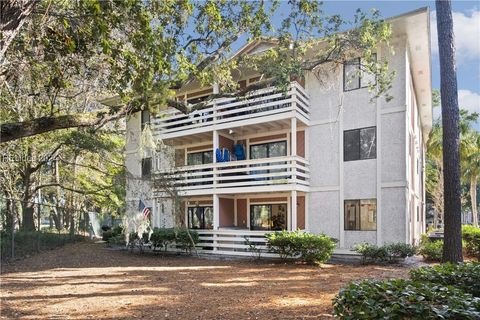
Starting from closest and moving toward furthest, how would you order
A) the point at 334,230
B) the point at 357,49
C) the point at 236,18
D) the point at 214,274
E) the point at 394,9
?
the point at 236,18 → the point at 214,274 → the point at 357,49 → the point at 394,9 → the point at 334,230

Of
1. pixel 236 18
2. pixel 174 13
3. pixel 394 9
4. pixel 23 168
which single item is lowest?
pixel 23 168

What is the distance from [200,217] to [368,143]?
9771mm

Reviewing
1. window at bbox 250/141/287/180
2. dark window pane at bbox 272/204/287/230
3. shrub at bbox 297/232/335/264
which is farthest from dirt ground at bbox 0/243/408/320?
window at bbox 250/141/287/180

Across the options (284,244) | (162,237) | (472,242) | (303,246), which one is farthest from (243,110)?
(472,242)

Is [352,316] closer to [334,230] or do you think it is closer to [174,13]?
[174,13]

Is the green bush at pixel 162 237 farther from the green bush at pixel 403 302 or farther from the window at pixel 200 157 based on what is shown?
the green bush at pixel 403 302

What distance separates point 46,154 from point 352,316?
21249 millimetres

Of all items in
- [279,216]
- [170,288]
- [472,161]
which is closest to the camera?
[170,288]

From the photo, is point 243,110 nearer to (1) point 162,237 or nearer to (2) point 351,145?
(2) point 351,145

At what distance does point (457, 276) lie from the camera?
5219mm

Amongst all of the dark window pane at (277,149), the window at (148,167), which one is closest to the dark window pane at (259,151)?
the dark window pane at (277,149)

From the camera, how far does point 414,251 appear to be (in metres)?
13.4

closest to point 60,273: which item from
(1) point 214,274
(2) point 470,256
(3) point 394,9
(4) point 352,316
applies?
(1) point 214,274

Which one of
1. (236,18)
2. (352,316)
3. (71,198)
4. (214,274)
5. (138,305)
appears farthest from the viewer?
(71,198)
